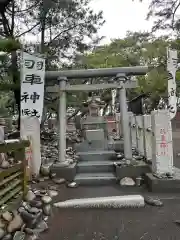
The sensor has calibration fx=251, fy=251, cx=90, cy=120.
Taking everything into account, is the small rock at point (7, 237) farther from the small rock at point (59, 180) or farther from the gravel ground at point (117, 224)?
the small rock at point (59, 180)

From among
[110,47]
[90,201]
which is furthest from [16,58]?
[110,47]

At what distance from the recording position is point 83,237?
11.7ft

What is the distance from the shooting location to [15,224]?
367 centimetres

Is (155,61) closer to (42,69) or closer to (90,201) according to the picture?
(42,69)

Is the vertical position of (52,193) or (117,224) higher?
(52,193)

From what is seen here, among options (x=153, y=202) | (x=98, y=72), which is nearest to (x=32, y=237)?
(x=153, y=202)

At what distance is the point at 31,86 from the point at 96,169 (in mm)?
2840

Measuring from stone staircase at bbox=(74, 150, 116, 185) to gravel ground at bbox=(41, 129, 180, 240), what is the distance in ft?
5.52

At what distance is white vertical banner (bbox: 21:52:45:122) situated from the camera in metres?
6.24

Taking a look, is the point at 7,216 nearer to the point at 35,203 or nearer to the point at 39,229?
the point at 39,229

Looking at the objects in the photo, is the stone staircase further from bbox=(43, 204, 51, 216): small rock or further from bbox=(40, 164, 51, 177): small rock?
bbox=(43, 204, 51, 216): small rock

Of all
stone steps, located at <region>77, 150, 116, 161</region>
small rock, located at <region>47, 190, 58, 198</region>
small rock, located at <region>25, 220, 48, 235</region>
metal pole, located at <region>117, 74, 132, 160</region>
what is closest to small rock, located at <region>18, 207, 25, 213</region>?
small rock, located at <region>25, 220, 48, 235</region>

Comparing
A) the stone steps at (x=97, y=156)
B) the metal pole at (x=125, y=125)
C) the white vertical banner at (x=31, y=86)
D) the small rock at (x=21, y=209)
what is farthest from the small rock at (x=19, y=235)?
the stone steps at (x=97, y=156)

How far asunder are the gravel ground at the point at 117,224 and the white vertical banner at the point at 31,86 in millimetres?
2640
